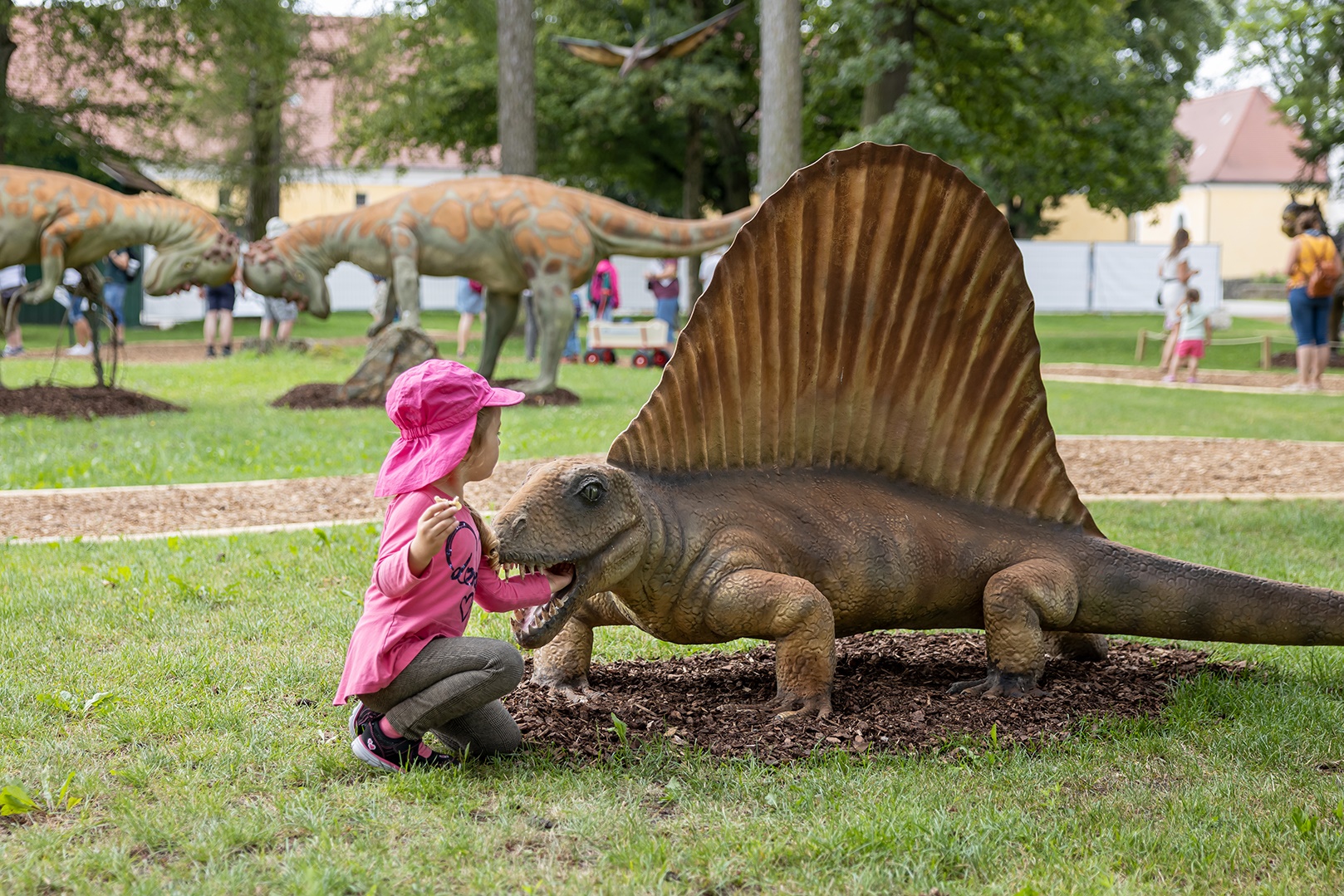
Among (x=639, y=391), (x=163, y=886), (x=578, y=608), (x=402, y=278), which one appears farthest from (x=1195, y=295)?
(x=163, y=886)

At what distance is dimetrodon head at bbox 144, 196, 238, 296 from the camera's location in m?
12.9

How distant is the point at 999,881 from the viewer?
272 cm

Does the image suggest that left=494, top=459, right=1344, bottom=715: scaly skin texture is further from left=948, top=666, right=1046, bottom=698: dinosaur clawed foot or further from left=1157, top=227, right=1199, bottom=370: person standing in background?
left=1157, top=227, right=1199, bottom=370: person standing in background

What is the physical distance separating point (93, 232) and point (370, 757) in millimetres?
10059

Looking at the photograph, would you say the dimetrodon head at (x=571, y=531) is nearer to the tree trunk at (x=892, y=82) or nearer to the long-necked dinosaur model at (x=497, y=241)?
the long-necked dinosaur model at (x=497, y=241)

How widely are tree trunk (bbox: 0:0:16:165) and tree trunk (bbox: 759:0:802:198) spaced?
15.6 metres

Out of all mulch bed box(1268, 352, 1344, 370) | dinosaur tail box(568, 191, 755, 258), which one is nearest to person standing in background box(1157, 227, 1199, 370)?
mulch bed box(1268, 352, 1344, 370)

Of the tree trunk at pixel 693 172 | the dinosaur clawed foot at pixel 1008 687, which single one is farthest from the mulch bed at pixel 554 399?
the tree trunk at pixel 693 172

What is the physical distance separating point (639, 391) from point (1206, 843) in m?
11.9

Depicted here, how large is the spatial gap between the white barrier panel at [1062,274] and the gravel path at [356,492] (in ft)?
96.1

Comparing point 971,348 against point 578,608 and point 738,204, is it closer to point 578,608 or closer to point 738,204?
point 578,608

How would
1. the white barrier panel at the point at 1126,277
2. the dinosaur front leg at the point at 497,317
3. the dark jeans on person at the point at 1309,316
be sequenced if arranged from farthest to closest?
the white barrier panel at the point at 1126,277
the dark jeans on person at the point at 1309,316
the dinosaur front leg at the point at 497,317

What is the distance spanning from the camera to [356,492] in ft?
26.4

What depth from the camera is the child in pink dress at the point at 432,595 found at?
326 cm
